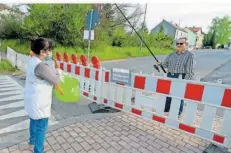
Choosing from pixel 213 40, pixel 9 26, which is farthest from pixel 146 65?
pixel 213 40

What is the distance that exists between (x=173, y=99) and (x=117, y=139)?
1.26 meters

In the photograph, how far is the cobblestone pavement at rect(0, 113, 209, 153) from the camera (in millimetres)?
3143

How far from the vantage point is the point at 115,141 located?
3.41m

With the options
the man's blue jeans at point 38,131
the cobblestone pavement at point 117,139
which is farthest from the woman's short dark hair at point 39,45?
the cobblestone pavement at point 117,139

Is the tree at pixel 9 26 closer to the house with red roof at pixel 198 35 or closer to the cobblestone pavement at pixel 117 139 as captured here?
the cobblestone pavement at pixel 117 139

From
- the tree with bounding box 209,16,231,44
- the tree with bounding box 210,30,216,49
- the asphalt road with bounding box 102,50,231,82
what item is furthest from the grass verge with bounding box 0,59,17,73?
the tree with bounding box 209,16,231,44

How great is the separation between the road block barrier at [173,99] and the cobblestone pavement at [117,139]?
223 mm

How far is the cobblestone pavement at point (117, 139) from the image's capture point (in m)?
3.14

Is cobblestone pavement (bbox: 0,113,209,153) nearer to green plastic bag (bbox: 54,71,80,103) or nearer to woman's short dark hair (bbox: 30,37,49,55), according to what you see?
green plastic bag (bbox: 54,71,80,103)

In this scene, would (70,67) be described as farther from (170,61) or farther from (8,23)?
(8,23)

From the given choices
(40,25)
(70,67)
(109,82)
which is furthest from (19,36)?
(109,82)

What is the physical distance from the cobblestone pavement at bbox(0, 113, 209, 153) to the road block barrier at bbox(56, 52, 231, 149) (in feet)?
0.73

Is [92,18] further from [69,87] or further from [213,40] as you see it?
[213,40]

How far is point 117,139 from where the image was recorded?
11.4 feet
